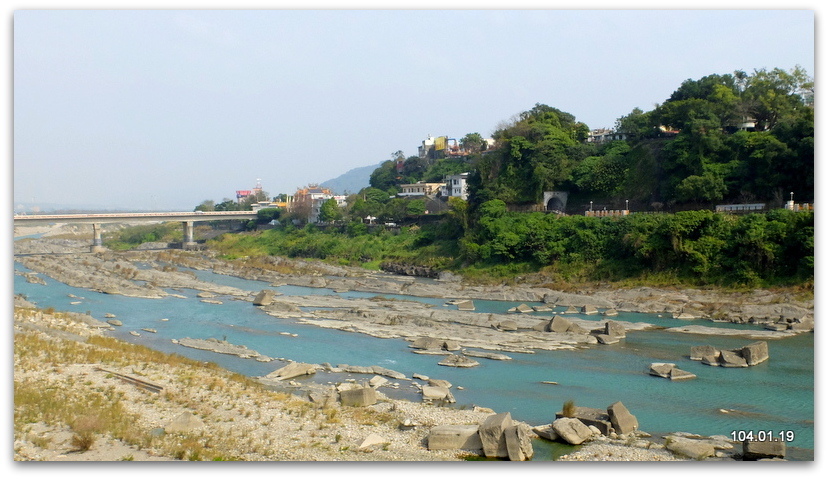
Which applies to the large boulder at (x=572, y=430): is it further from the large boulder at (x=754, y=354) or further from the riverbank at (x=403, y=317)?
the large boulder at (x=754, y=354)

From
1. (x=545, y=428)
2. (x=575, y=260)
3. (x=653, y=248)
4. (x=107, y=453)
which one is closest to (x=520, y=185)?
(x=575, y=260)

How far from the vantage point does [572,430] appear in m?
12.8

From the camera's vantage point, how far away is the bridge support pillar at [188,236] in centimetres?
6250

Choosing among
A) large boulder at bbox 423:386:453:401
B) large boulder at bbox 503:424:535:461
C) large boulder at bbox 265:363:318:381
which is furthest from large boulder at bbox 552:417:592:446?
large boulder at bbox 265:363:318:381

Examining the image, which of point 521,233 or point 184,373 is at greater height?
point 521,233

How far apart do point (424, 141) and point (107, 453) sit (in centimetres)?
8217

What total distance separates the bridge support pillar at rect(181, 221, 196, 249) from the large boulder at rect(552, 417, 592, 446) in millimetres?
54117

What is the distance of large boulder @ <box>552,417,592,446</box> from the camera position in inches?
499

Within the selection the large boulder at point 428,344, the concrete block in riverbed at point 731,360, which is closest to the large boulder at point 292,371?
the large boulder at point 428,344

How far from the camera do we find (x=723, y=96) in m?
41.3

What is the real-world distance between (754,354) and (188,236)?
53.3m

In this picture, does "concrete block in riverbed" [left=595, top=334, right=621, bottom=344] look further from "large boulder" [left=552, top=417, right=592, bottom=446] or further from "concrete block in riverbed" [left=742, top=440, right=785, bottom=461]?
"concrete block in riverbed" [left=742, top=440, right=785, bottom=461]

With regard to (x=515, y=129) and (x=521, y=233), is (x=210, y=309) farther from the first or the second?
(x=515, y=129)

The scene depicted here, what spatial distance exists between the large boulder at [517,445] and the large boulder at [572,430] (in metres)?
1.21
